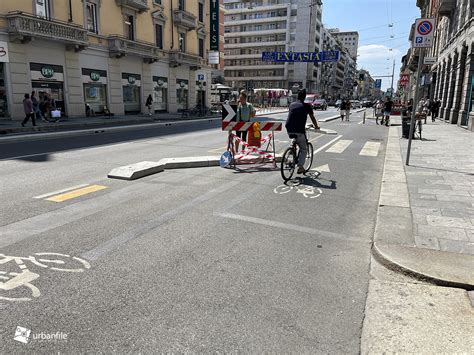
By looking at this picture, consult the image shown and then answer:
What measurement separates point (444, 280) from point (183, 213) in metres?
3.55

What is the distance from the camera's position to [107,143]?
14078 mm

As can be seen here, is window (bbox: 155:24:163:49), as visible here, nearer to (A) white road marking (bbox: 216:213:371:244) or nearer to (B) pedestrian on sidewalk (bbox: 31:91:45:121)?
(B) pedestrian on sidewalk (bbox: 31:91:45:121)

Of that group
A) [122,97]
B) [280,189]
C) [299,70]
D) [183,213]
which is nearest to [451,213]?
[280,189]

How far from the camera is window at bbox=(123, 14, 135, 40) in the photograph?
3059 centimetres

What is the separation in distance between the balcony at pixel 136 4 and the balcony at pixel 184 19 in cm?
451

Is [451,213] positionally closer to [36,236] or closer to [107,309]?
[107,309]

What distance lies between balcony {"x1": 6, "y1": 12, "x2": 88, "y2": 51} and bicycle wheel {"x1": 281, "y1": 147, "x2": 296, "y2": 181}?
20146 mm

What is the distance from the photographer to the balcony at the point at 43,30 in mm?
21078

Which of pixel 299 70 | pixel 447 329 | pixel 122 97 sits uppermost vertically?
pixel 299 70

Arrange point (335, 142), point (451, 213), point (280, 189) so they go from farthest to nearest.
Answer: point (335, 142) → point (280, 189) → point (451, 213)

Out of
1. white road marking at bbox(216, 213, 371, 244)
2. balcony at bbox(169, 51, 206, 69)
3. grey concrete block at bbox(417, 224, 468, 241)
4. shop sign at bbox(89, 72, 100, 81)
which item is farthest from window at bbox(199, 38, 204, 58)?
grey concrete block at bbox(417, 224, 468, 241)

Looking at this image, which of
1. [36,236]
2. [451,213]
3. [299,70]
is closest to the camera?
[36,236]

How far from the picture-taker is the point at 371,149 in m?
13.5

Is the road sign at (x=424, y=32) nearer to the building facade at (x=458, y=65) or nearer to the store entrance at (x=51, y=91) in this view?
the building facade at (x=458, y=65)
